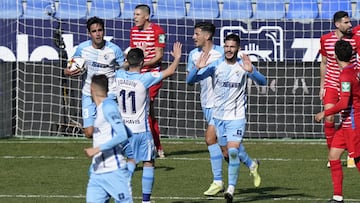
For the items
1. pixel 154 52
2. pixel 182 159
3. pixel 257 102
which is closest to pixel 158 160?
pixel 182 159

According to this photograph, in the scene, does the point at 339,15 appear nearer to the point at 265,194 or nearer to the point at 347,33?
the point at 347,33

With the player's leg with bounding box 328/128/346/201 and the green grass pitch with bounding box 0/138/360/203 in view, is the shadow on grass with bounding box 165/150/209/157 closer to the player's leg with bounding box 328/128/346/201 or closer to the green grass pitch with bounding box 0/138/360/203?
the green grass pitch with bounding box 0/138/360/203

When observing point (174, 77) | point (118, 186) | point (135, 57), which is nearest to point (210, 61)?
point (135, 57)

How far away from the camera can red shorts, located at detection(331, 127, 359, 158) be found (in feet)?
38.1

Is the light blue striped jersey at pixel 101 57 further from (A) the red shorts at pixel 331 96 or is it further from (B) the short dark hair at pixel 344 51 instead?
(B) the short dark hair at pixel 344 51

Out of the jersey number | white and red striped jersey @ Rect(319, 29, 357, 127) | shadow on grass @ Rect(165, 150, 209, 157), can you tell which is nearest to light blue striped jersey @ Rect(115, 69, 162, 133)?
the jersey number

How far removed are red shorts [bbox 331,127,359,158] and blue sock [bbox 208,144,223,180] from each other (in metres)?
1.76

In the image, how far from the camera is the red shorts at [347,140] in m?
11.6

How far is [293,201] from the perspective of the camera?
12.1 m

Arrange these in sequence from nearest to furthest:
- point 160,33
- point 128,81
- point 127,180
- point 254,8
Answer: point 127,180 < point 128,81 < point 160,33 < point 254,8

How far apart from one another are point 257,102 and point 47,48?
14.0 ft

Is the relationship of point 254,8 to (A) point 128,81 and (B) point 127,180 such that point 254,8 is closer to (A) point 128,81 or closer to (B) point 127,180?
(A) point 128,81

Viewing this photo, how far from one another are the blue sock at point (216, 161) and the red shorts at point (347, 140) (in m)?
1.76

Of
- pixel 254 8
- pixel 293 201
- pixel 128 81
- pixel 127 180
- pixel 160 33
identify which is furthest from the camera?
pixel 254 8
